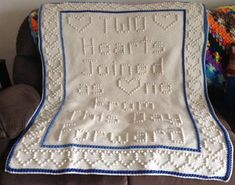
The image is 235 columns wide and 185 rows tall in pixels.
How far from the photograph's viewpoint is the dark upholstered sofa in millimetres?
1190

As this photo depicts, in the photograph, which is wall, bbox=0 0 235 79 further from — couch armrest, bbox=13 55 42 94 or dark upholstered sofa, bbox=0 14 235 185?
couch armrest, bbox=13 55 42 94

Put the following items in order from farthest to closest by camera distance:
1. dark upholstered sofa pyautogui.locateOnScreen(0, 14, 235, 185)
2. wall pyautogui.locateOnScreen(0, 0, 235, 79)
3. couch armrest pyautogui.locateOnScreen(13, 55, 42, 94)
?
wall pyautogui.locateOnScreen(0, 0, 235, 79) → couch armrest pyautogui.locateOnScreen(13, 55, 42, 94) → dark upholstered sofa pyautogui.locateOnScreen(0, 14, 235, 185)

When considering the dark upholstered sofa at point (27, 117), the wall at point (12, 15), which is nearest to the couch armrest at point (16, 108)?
the dark upholstered sofa at point (27, 117)

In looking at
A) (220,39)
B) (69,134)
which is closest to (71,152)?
(69,134)

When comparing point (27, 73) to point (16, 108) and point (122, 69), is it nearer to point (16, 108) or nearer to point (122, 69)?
point (16, 108)

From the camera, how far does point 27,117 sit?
4.63ft

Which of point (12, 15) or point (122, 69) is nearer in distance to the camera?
point (122, 69)

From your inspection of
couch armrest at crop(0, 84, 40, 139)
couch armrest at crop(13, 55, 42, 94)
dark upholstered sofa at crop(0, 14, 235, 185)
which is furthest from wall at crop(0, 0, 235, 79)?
couch armrest at crop(0, 84, 40, 139)

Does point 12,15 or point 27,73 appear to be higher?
point 12,15

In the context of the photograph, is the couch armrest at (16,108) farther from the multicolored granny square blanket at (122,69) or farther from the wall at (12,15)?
the wall at (12,15)

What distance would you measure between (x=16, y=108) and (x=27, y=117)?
0.07 metres

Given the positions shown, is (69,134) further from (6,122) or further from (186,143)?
(186,143)

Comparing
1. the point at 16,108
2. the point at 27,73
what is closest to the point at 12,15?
the point at 27,73

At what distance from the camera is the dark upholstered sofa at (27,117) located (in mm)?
1190
